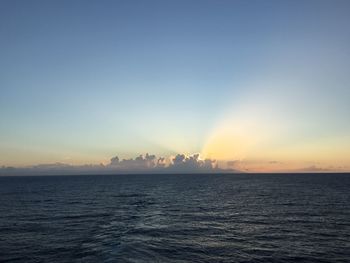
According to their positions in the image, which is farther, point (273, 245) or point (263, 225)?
point (263, 225)

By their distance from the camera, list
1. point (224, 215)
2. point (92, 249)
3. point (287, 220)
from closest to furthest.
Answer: point (92, 249)
point (287, 220)
point (224, 215)

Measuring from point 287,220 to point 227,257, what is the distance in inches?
979

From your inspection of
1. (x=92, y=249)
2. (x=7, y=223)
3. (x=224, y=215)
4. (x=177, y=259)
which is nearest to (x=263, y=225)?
(x=224, y=215)

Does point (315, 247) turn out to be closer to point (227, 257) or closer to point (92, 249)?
point (227, 257)

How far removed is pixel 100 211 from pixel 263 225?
3006 centimetres

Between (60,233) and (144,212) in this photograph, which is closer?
(60,233)

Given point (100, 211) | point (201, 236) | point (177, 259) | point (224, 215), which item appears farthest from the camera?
point (100, 211)

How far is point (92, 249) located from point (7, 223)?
24.9m

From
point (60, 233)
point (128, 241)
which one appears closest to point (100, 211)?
point (60, 233)

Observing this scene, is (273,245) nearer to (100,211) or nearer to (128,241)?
(128,241)

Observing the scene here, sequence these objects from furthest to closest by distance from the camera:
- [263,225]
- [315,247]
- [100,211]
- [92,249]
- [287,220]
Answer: [100,211] → [287,220] → [263,225] → [315,247] → [92,249]

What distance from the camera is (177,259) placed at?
32656 mm

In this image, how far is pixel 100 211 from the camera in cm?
6606

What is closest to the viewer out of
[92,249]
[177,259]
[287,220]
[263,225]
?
[177,259]
